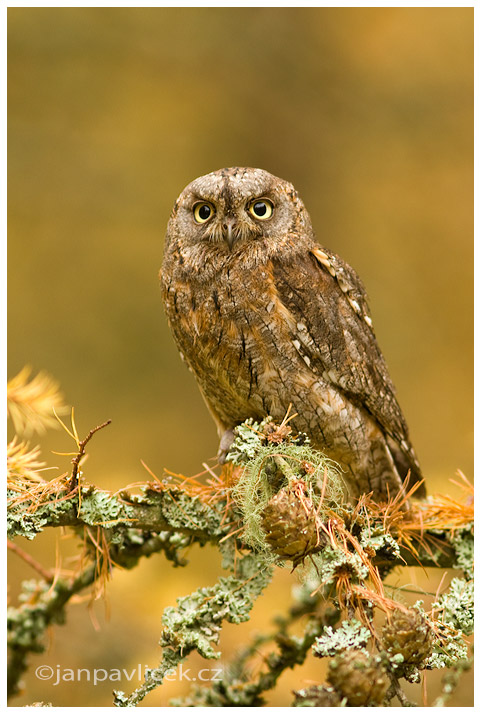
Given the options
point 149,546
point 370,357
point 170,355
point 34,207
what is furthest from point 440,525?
point 34,207

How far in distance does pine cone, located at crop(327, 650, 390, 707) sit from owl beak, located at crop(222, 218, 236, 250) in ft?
2.81

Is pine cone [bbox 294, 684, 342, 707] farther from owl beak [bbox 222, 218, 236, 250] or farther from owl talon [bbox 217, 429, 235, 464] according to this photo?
owl beak [bbox 222, 218, 236, 250]

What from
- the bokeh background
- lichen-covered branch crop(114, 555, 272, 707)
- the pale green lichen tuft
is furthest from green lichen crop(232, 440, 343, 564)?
the bokeh background

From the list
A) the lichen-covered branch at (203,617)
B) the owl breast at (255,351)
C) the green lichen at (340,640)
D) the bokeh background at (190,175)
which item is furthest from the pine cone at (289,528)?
the bokeh background at (190,175)

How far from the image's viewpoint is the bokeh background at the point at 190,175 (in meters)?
2.43

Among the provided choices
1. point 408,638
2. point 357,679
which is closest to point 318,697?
point 357,679

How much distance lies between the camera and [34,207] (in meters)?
2.55

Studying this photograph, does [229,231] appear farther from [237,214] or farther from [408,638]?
[408,638]

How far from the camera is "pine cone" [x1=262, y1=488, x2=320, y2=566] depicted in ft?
2.86

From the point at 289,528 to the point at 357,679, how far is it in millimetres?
206

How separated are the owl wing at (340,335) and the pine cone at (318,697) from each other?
2.47 feet

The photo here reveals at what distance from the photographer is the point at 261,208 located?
1397 mm

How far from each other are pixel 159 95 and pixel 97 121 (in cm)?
28

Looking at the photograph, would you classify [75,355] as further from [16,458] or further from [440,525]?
[440,525]
